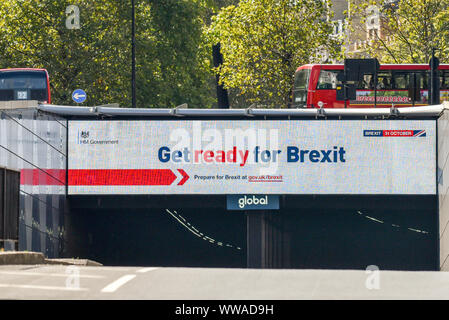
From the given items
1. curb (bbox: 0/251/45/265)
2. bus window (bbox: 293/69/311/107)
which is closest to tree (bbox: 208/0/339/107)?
bus window (bbox: 293/69/311/107)

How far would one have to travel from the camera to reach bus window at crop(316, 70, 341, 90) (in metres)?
45.9

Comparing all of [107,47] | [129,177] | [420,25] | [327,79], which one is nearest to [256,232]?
[129,177]

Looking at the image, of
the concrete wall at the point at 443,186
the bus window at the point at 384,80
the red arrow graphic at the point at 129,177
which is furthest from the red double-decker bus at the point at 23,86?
the concrete wall at the point at 443,186

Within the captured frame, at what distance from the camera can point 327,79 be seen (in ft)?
151

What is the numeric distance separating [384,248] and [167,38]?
1251 inches

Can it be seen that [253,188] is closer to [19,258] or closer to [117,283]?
[19,258]

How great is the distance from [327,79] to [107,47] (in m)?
15.0

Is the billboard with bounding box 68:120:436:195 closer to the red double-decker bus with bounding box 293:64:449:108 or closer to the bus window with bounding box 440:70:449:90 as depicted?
the red double-decker bus with bounding box 293:64:449:108

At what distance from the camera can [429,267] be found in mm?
30484

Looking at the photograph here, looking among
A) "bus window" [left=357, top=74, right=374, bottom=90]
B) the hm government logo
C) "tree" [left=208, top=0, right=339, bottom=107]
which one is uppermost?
"tree" [left=208, top=0, right=339, bottom=107]

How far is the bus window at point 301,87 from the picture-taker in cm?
4681

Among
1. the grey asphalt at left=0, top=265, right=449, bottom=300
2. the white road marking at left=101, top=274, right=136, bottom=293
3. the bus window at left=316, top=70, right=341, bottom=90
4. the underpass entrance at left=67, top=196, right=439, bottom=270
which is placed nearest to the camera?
the grey asphalt at left=0, top=265, right=449, bottom=300

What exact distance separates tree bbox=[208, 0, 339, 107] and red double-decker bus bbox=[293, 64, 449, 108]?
28.6 ft
